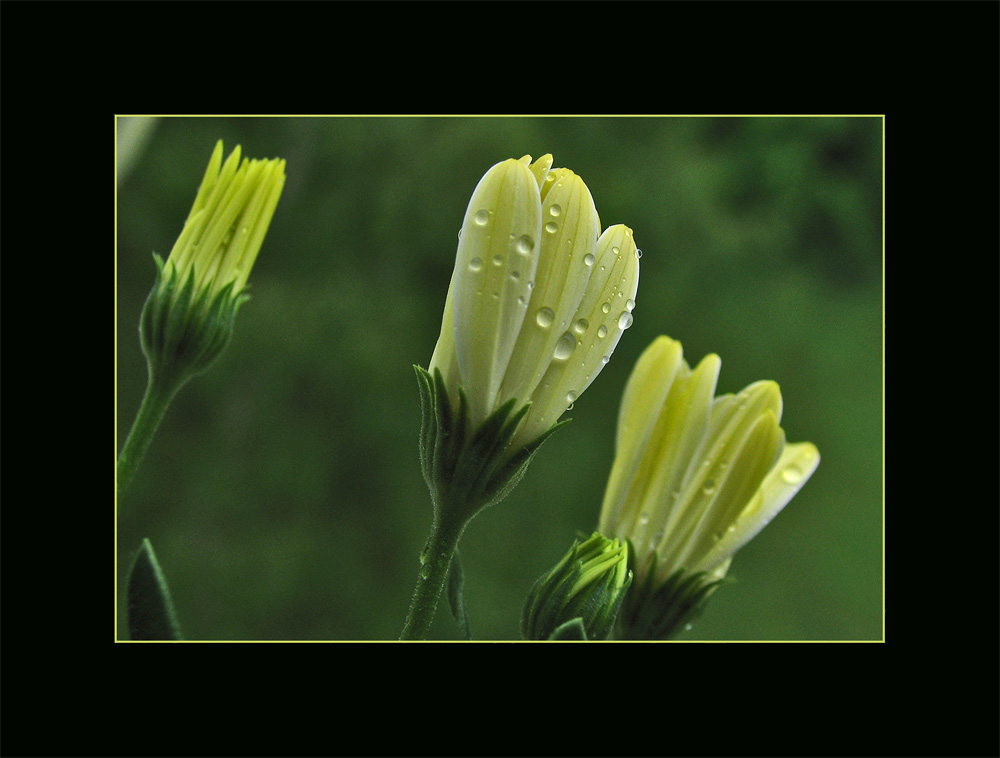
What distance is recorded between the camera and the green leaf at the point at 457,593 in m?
0.53

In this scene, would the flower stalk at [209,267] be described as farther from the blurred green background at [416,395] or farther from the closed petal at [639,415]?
the blurred green background at [416,395]

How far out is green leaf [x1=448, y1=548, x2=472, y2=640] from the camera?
528 millimetres

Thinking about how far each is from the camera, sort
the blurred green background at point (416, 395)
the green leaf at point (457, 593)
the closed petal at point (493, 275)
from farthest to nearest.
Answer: the blurred green background at point (416, 395), the green leaf at point (457, 593), the closed petal at point (493, 275)

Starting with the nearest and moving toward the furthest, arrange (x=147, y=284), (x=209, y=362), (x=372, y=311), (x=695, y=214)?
(x=209, y=362), (x=147, y=284), (x=372, y=311), (x=695, y=214)

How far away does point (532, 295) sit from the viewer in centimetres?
44

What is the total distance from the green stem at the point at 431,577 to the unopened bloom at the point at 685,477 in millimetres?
177

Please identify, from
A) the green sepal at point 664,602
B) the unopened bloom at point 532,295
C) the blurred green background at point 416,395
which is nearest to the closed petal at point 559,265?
the unopened bloom at point 532,295

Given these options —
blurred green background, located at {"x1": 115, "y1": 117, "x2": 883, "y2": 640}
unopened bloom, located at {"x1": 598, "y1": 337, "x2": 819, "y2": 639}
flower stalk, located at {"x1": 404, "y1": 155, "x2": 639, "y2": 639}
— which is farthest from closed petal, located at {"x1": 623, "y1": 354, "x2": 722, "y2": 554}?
blurred green background, located at {"x1": 115, "y1": 117, "x2": 883, "y2": 640}

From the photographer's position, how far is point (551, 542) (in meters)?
1.52

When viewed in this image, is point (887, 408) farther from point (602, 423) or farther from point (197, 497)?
point (197, 497)

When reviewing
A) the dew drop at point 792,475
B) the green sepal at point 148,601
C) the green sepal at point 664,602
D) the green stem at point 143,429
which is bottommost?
the green sepal at point 664,602

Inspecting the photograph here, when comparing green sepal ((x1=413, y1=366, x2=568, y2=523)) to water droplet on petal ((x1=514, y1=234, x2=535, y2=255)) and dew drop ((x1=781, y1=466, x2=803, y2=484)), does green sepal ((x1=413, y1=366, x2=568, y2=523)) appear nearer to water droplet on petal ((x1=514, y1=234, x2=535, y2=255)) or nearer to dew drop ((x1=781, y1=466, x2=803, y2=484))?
water droplet on petal ((x1=514, y1=234, x2=535, y2=255))

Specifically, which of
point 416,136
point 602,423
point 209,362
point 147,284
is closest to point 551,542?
point 602,423

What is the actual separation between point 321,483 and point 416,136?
633 mm
